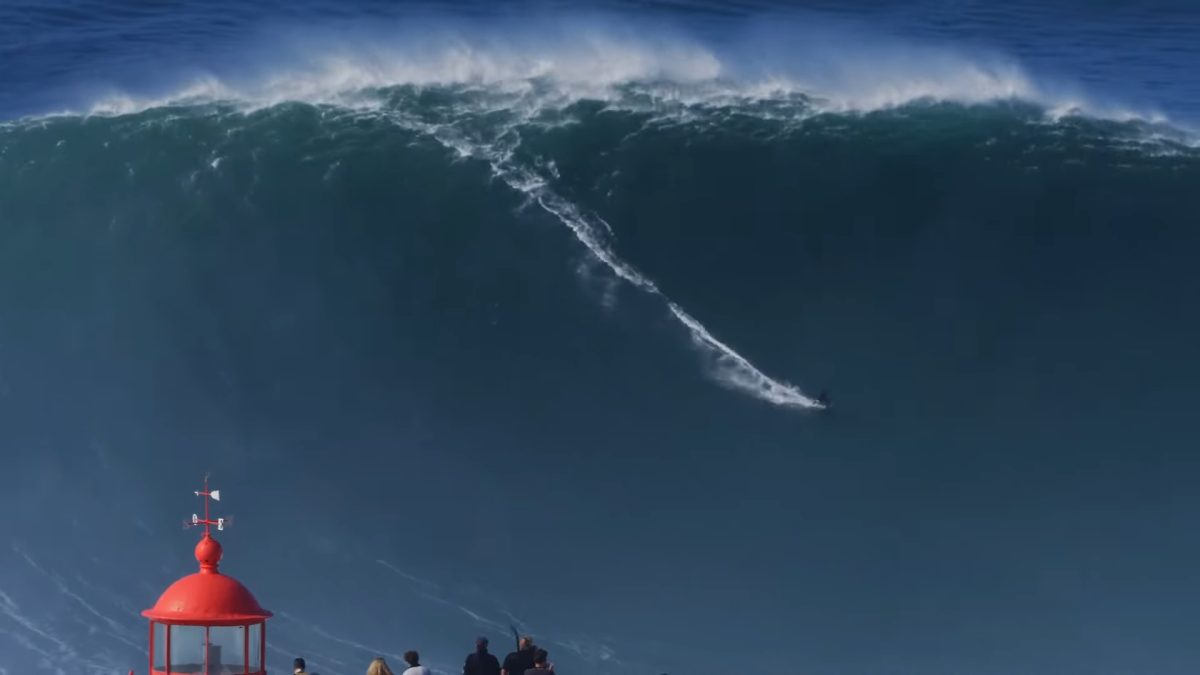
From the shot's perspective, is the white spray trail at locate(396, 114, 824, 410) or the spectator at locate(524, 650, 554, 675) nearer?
the spectator at locate(524, 650, 554, 675)

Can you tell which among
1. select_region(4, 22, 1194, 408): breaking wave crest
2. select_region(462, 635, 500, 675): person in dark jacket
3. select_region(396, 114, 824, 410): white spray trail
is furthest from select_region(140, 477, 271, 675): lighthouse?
select_region(4, 22, 1194, 408): breaking wave crest

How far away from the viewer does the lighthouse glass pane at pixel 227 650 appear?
8312mm

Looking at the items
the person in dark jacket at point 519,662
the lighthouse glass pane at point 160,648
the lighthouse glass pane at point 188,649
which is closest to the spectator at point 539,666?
the person in dark jacket at point 519,662

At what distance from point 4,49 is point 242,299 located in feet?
16.3

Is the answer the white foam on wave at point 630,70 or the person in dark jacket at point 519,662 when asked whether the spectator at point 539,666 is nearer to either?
the person in dark jacket at point 519,662

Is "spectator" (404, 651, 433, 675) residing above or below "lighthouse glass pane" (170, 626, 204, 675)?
above

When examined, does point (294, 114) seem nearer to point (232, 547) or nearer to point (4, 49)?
point (4, 49)

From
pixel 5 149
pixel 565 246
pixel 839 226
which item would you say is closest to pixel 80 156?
pixel 5 149

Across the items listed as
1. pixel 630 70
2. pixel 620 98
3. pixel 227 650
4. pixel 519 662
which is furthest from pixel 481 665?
pixel 630 70

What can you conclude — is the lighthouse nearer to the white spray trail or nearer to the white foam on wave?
the white spray trail

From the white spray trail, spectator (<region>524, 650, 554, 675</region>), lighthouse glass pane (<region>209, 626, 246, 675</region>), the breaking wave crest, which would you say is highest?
the breaking wave crest

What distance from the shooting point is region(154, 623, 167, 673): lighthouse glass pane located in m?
8.25

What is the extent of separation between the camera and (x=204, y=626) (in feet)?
26.9

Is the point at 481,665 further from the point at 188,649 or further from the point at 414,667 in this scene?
the point at 188,649
